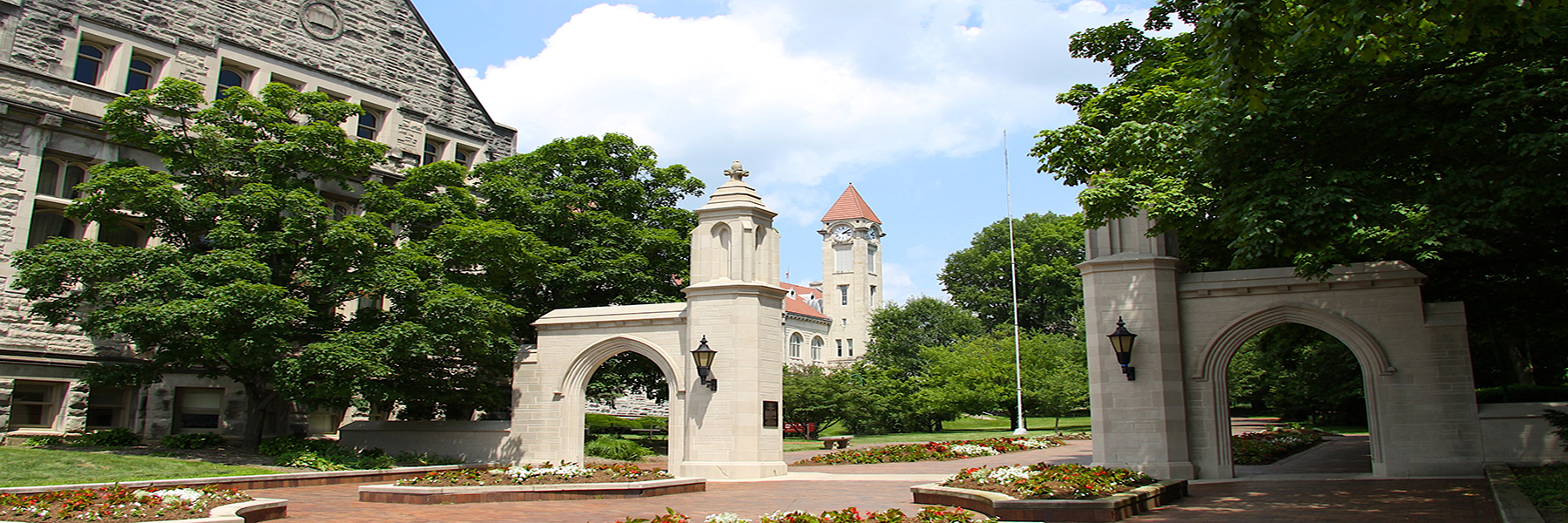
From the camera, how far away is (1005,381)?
4006 cm

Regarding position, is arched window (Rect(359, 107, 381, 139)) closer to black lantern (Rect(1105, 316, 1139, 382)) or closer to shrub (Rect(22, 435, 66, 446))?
shrub (Rect(22, 435, 66, 446))

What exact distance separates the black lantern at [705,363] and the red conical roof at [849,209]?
61.2 meters

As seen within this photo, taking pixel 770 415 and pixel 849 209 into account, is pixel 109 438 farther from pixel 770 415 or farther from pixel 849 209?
pixel 849 209

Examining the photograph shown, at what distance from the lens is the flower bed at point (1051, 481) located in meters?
10.7

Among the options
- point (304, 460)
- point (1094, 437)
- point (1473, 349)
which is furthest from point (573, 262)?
point (1473, 349)

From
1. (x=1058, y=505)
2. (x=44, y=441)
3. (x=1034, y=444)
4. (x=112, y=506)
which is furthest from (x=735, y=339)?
(x=44, y=441)

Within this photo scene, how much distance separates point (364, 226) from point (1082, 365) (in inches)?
1315

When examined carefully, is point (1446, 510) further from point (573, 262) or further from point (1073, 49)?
point (573, 262)

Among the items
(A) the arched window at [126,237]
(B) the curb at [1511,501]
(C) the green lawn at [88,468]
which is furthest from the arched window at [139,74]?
(B) the curb at [1511,501]

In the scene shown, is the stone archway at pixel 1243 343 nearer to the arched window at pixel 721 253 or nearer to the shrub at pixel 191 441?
the arched window at pixel 721 253

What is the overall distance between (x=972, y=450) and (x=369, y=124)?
20.9m

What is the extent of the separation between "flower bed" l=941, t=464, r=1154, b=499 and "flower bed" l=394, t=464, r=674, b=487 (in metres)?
5.18

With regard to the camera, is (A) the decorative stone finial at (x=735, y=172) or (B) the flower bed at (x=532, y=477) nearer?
(B) the flower bed at (x=532, y=477)

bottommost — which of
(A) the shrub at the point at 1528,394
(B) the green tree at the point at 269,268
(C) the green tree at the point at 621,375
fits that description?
(A) the shrub at the point at 1528,394
